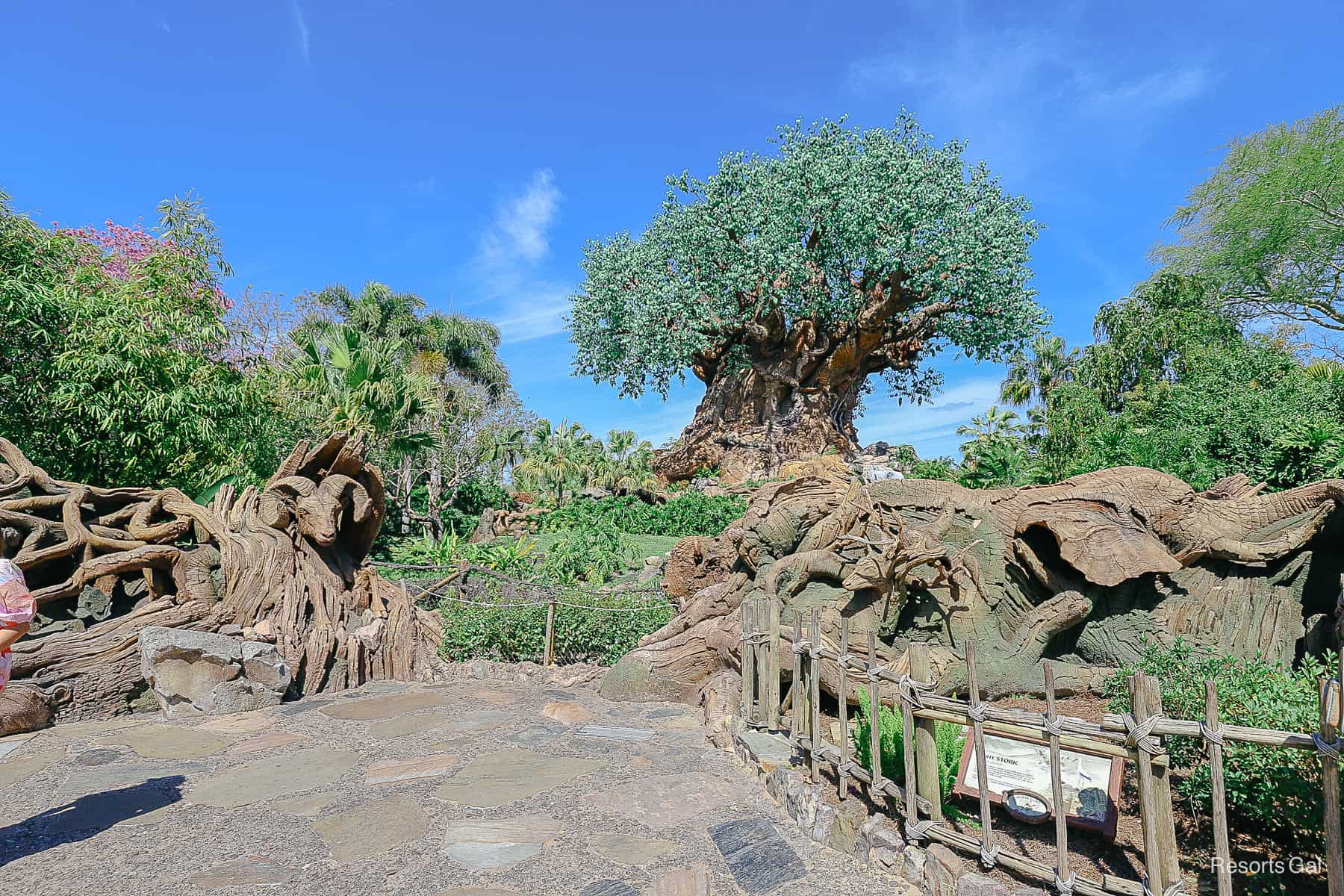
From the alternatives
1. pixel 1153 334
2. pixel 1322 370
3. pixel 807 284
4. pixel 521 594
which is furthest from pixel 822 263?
pixel 521 594

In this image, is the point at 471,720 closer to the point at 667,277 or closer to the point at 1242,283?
the point at 667,277

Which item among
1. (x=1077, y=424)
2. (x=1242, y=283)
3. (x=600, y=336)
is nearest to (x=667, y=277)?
(x=600, y=336)

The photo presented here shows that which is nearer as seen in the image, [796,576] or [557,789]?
[557,789]

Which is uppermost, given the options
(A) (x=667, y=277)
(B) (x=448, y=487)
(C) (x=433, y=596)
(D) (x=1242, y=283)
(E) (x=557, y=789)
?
(A) (x=667, y=277)

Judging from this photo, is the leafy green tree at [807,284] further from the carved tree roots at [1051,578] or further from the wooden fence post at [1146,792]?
the wooden fence post at [1146,792]

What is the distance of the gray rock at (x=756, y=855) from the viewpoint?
3213 millimetres

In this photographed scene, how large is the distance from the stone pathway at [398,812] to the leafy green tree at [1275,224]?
20.2 m

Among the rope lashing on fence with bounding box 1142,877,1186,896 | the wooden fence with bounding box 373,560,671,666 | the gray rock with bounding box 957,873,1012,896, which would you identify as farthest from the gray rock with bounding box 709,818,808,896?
the wooden fence with bounding box 373,560,671,666

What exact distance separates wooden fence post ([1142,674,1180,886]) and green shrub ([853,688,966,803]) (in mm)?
934

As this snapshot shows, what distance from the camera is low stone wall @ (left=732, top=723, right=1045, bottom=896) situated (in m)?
2.88

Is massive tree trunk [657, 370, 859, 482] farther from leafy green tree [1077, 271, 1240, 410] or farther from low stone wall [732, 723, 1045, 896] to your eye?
low stone wall [732, 723, 1045, 896]

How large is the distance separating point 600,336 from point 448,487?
7.74 m

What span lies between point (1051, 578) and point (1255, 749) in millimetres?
2821

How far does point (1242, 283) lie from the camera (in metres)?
19.2
